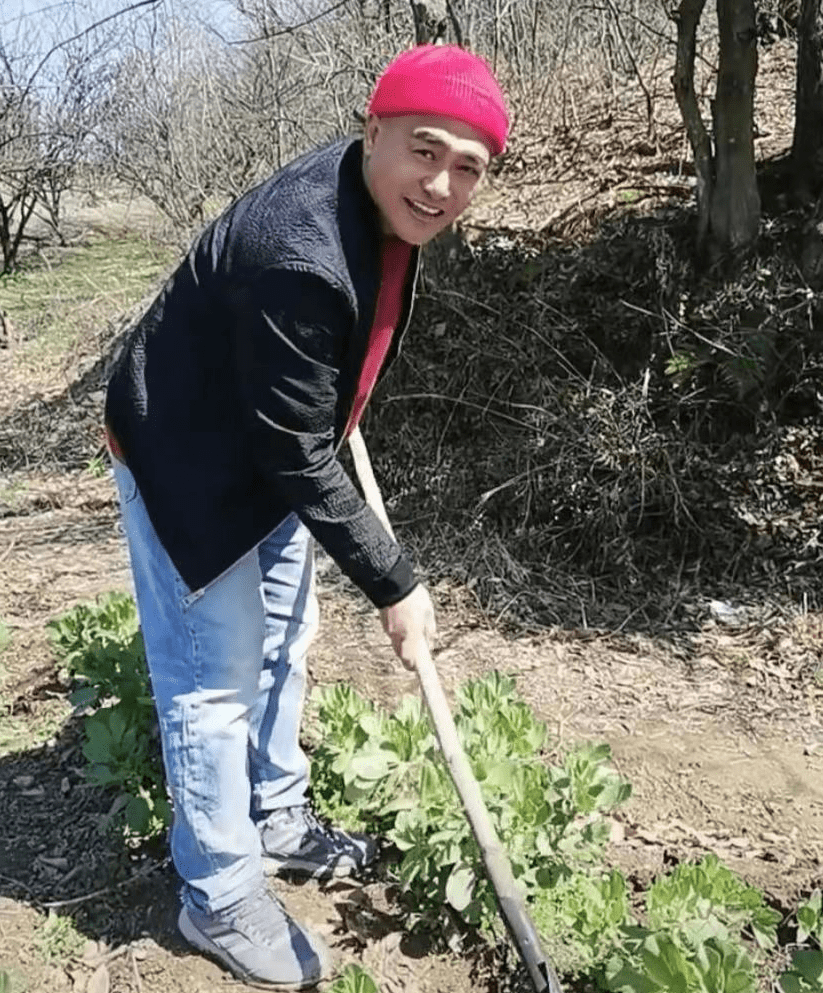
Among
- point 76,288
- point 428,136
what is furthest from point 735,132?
point 76,288

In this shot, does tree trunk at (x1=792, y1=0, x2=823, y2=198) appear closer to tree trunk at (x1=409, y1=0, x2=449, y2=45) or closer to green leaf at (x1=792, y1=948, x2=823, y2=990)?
tree trunk at (x1=409, y1=0, x2=449, y2=45)

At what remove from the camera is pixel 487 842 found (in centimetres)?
219

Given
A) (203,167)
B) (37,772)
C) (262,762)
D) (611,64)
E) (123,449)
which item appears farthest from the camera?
(203,167)

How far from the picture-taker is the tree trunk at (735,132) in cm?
457

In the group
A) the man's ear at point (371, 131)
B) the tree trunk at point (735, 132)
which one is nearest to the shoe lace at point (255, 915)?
the man's ear at point (371, 131)

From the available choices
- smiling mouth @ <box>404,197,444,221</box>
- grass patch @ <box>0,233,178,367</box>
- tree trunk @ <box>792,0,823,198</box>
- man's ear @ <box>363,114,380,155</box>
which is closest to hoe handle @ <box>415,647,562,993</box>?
smiling mouth @ <box>404,197,444,221</box>

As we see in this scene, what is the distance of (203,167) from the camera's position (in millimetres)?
9734

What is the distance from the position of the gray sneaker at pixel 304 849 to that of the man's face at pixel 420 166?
5.03 feet

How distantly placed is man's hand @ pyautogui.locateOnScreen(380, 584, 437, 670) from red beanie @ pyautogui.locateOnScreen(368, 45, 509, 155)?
0.86 m

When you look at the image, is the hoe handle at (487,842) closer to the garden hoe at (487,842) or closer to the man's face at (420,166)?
the garden hoe at (487,842)

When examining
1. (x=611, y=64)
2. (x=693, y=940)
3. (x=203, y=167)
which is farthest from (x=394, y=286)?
(x=203, y=167)

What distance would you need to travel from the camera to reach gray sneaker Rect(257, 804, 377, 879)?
267cm

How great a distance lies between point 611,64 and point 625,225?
350 centimetres

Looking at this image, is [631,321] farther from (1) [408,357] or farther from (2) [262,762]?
(2) [262,762]
